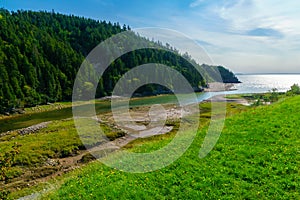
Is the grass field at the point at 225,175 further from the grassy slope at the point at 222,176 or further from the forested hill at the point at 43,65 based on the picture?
the forested hill at the point at 43,65

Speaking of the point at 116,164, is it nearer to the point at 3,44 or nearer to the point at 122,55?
the point at 3,44

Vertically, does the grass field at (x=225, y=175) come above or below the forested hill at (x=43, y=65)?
below

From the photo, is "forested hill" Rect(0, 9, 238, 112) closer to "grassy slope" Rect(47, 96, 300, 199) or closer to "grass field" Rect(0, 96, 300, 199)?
"grass field" Rect(0, 96, 300, 199)

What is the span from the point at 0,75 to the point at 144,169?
83.0m

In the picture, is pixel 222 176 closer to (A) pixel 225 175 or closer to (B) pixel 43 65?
(A) pixel 225 175

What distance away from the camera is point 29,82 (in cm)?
9588

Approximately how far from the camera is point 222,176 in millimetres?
12727

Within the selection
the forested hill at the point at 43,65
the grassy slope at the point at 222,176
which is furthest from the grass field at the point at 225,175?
the forested hill at the point at 43,65

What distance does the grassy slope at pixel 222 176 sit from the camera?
457 inches

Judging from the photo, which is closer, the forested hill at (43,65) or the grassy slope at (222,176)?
the grassy slope at (222,176)

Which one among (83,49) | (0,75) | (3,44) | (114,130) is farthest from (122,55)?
(114,130)

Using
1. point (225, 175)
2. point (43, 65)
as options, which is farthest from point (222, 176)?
point (43, 65)

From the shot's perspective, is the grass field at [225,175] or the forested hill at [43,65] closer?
the grass field at [225,175]

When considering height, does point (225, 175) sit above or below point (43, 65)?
below
